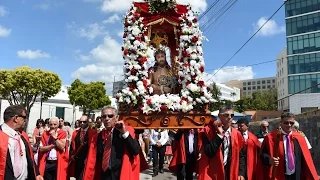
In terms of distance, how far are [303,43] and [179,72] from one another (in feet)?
152

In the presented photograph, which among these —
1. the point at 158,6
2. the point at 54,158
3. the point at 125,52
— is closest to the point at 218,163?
the point at 125,52

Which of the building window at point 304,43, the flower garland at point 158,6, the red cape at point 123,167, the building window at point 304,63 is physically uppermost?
the building window at point 304,43

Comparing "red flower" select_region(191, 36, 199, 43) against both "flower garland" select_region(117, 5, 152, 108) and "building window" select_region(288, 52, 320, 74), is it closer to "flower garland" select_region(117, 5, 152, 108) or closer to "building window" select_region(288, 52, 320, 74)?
"flower garland" select_region(117, 5, 152, 108)

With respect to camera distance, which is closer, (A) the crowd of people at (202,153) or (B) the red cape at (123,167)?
(A) the crowd of people at (202,153)

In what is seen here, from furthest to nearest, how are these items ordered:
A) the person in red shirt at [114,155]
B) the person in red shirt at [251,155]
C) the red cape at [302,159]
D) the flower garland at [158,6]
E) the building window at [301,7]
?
the building window at [301,7] < the flower garland at [158,6] < the person in red shirt at [251,155] < the red cape at [302,159] < the person in red shirt at [114,155]

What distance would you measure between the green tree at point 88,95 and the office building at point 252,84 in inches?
4277

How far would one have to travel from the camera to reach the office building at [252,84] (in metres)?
144

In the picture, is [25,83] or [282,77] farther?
[282,77]

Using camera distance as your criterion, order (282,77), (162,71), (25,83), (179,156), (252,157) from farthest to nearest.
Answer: (282,77)
(25,83)
(179,156)
(162,71)
(252,157)

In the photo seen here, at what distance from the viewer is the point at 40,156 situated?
22.1 feet

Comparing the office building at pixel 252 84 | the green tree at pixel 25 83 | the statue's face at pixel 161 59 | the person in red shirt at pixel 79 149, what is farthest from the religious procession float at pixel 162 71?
the office building at pixel 252 84

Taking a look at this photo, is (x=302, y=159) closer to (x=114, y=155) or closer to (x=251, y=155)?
(x=251, y=155)

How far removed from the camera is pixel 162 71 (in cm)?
719

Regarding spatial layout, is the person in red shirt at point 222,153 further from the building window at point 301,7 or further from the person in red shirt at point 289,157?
the building window at point 301,7
